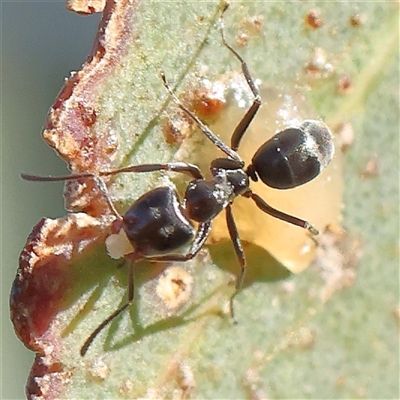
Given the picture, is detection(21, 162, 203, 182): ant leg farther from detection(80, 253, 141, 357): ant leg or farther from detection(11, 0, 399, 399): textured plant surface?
detection(80, 253, 141, 357): ant leg

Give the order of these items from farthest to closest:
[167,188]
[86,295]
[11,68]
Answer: [11,68] < [167,188] < [86,295]

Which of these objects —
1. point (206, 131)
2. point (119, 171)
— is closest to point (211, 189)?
point (206, 131)

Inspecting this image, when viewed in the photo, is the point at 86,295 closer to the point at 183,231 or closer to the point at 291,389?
the point at 183,231

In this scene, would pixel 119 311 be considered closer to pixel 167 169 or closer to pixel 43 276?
pixel 43 276

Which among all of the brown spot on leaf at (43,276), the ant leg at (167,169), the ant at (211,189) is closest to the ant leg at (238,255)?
Result: the ant at (211,189)

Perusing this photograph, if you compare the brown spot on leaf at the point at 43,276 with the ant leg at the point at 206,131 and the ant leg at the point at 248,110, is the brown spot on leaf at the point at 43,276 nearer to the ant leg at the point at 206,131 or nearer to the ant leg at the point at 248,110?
the ant leg at the point at 206,131

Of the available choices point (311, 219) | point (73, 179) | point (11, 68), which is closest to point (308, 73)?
point (311, 219)
